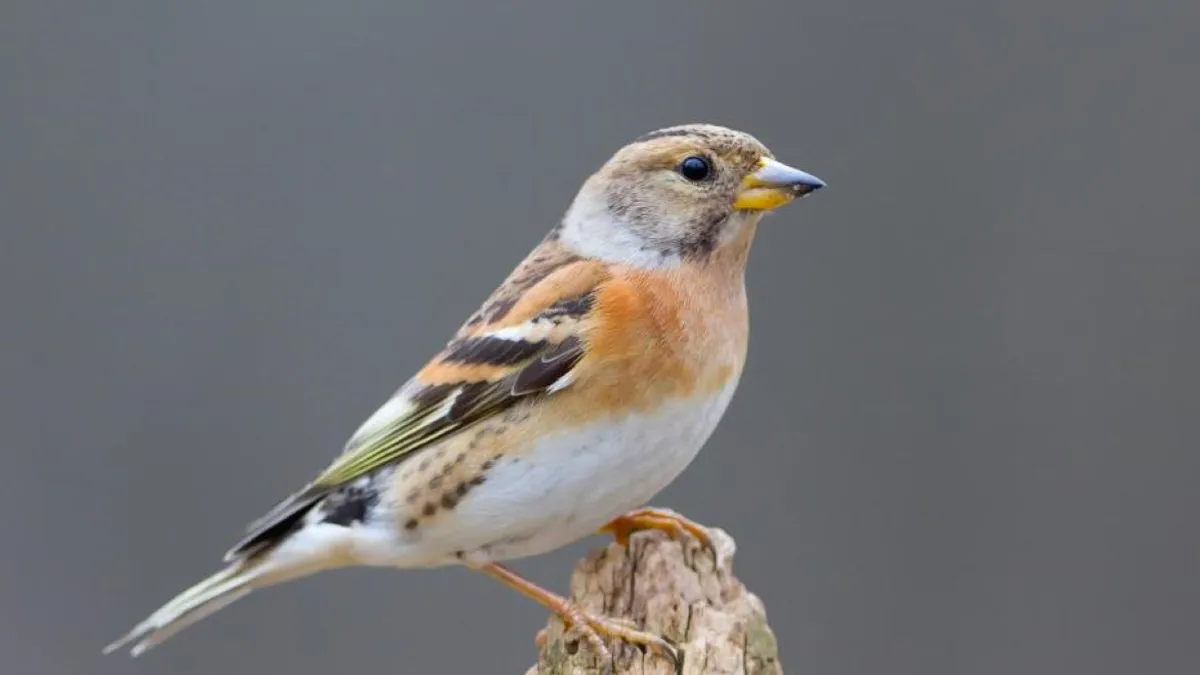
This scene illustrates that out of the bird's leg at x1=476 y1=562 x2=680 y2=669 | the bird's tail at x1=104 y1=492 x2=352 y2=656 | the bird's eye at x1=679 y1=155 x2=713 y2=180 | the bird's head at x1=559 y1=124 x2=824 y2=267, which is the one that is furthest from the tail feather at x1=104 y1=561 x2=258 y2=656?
the bird's eye at x1=679 y1=155 x2=713 y2=180

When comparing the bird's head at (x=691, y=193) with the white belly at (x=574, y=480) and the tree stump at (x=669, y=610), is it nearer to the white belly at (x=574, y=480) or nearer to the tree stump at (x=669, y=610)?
the white belly at (x=574, y=480)

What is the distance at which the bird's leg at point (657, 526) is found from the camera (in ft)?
5.47

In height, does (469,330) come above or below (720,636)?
above

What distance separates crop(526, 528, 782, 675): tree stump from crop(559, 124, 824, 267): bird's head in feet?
1.27

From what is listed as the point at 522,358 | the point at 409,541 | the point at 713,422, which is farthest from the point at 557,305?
the point at 409,541

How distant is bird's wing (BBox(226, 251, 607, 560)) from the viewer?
4.98ft

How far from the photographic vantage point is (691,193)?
1.61 metres

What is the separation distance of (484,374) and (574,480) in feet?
0.63

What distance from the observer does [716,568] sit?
161 centimetres

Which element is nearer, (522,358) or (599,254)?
(522,358)

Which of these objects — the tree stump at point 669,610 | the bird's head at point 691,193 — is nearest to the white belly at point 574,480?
the tree stump at point 669,610

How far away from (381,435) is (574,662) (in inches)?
15.1

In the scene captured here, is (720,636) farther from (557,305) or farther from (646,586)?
(557,305)

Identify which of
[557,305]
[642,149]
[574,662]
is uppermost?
[642,149]
